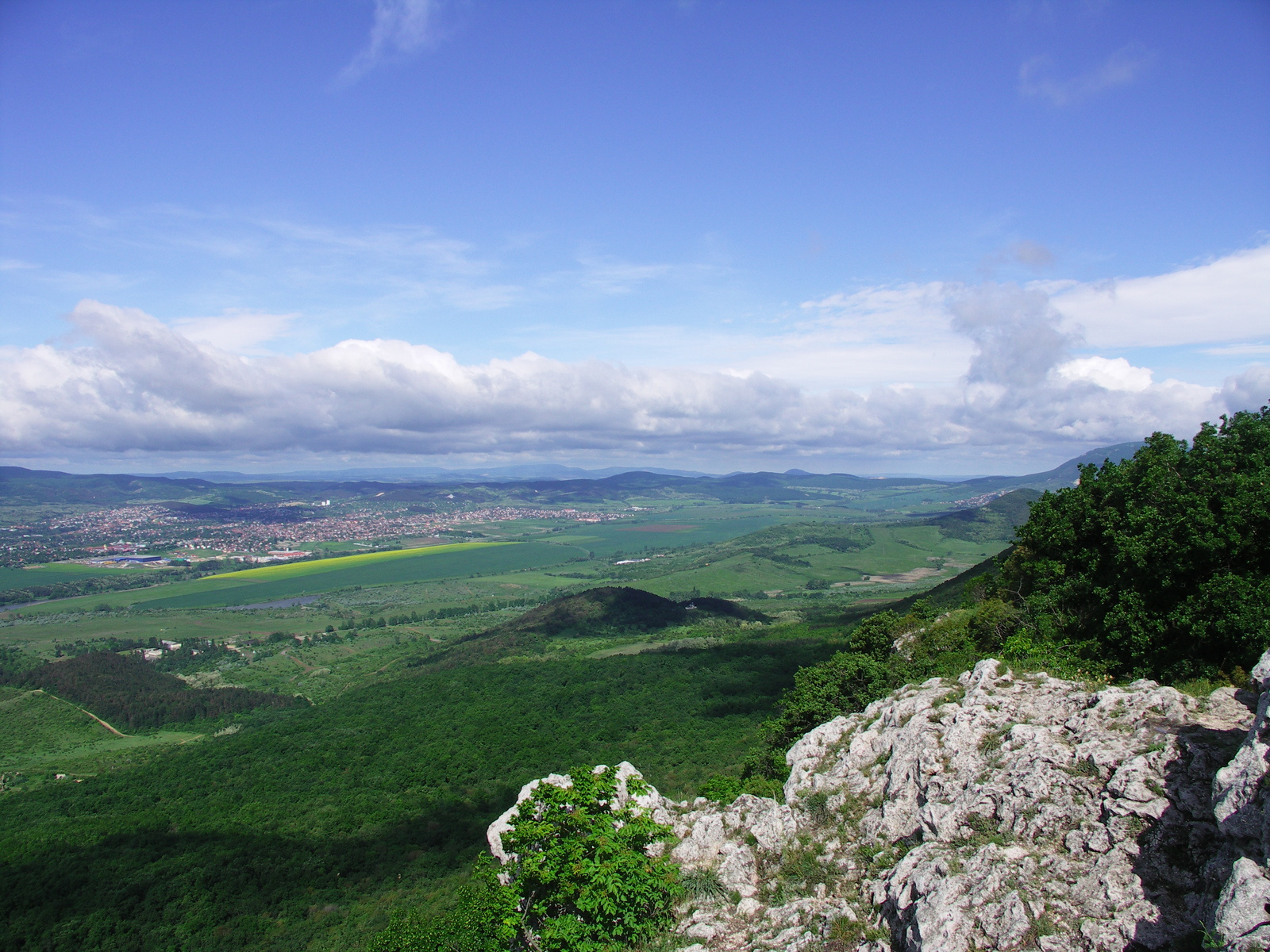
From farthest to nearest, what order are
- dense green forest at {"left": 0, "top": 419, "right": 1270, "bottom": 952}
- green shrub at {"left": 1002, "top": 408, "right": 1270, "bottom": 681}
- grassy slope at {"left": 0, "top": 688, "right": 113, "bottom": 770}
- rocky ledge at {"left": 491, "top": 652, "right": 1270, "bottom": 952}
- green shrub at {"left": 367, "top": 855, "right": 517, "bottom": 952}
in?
grassy slope at {"left": 0, "top": 688, "right": 113, "bottom": 770}
dense green forest at {"left": 0, "top": 419, "right": 1270, "bottom": 952}
green shrub at {"left": 1002, "top": 408, "right": 1270, "bottom": 681}
green shrub at {"left": 367, "top": 855, "right": 517, "bottom": 952}
rocky ledge at {"left": 491, "top": 652, "right": 1270, "bottom": 952}

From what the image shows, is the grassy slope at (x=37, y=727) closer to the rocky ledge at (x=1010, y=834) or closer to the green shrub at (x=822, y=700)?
the green shrub at (x=822, y=700)

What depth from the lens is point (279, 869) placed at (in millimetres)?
54781

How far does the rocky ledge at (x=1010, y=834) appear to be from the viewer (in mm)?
14484

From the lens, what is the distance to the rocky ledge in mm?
14484

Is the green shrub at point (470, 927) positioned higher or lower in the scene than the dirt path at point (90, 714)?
higher

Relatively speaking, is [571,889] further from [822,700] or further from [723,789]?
[822,700]

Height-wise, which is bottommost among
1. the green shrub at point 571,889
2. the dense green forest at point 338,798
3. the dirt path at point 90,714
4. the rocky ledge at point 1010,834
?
the dirt path at point 90,714

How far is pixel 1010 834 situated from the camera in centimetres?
1831

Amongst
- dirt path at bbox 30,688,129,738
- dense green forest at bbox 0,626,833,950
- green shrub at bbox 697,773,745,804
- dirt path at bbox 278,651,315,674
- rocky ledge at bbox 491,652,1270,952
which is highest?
rocky ledge at bbox 491,652,1270,952

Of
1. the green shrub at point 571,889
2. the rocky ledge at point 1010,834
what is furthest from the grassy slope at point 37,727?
the rocky ledge at point 1010,834

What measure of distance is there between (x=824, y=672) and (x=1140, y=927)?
32857mm

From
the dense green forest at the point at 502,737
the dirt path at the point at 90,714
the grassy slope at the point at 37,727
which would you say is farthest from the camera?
the dirt path at the point at 90,714

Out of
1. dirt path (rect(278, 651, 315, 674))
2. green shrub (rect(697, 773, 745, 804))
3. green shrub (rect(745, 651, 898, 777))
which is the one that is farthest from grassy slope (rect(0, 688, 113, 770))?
green shrub (rect(745, 651, 898, 777))

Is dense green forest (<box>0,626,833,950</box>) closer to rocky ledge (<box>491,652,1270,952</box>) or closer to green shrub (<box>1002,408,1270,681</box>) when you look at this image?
rocky ledge (<box>491,652,1270,952</box>)
